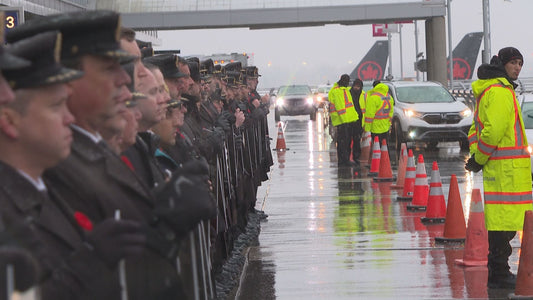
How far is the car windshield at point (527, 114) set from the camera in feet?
59.6

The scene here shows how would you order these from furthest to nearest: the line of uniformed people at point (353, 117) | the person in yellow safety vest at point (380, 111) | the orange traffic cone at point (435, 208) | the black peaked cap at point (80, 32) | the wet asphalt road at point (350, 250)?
the line of uniformed people at point (353, 117)
the person in yellow safety vest at point (380, 111)
the orange traffic cone at point (435, 208)
the wet asphalt road at point (350, 250)
the black peaked cap at point (80, 32)

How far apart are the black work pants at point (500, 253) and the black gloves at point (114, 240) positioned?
6.18 meters

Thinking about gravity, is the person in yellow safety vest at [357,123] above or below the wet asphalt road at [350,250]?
above

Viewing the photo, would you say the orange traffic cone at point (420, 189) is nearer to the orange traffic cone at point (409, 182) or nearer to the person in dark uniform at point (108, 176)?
the orange traffic cone at point (409, 182)

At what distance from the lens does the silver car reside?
26922mm

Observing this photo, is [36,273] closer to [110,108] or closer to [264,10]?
[110,108]

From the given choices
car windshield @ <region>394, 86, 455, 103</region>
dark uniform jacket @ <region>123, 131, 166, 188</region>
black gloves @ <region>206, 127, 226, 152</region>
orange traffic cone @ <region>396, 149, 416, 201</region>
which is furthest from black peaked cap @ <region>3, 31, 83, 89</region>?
car windshield @ <region>394, 86, 455, 103</region>

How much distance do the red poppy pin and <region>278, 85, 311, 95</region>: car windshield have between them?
2031 inches

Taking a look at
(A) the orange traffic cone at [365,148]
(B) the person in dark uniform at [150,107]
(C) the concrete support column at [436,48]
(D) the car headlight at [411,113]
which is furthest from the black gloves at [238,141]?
(C) the concrete support column at [436,48]

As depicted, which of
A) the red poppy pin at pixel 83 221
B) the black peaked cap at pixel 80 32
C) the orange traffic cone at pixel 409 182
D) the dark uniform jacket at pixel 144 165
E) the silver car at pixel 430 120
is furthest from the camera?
the silver car at pixel 430 120

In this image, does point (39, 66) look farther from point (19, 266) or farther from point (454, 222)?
point (454, 222)

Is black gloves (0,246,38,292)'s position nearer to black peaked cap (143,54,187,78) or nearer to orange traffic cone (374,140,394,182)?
black peaked cap (143,54,187,78)

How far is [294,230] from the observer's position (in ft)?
43.4

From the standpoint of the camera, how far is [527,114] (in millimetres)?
18578
